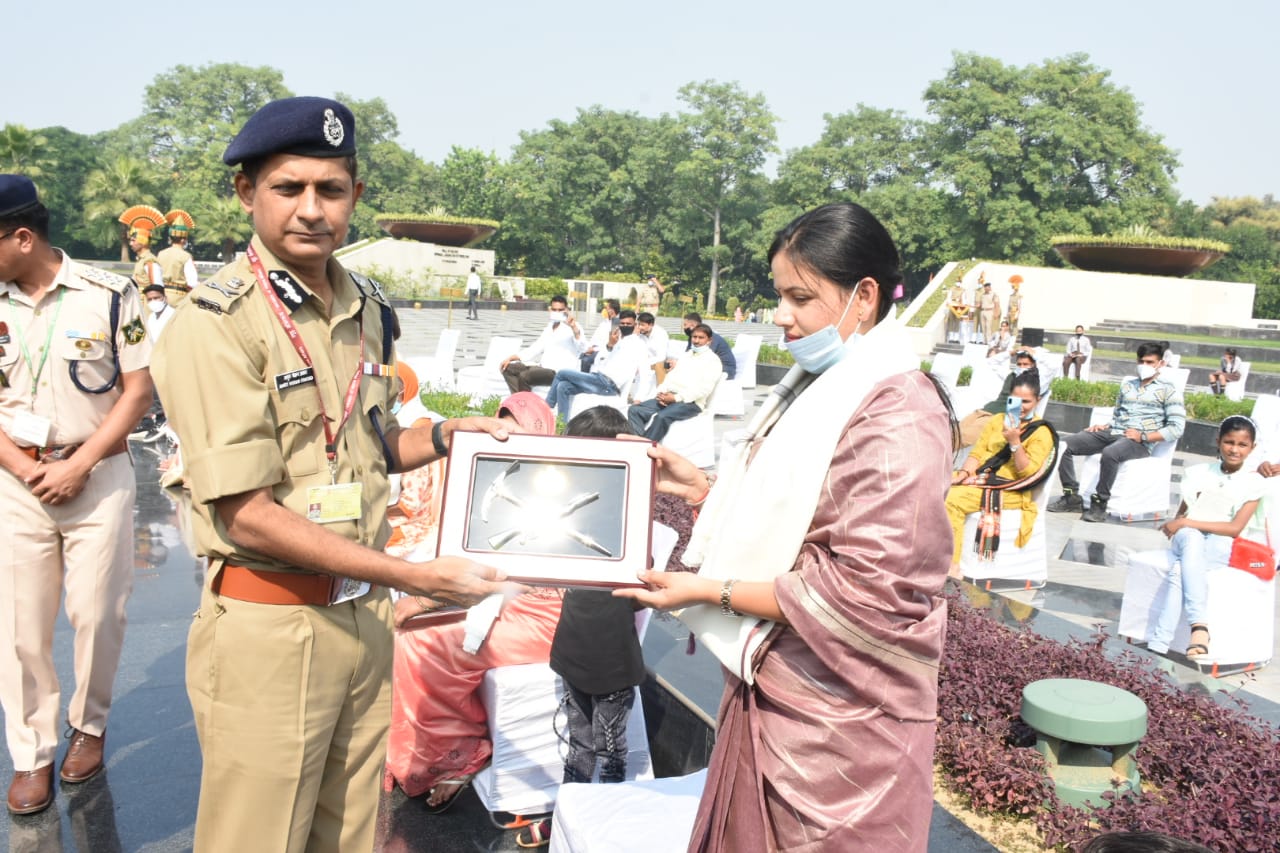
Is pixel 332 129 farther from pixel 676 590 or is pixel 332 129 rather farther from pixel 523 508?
pixel 676 590

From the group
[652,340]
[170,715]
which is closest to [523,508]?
[170,715]

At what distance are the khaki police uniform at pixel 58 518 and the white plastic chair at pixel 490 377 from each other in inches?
341

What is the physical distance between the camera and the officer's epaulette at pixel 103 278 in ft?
11.0

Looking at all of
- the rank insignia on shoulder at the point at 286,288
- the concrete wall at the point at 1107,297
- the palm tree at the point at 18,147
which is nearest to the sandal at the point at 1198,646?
the rank insignia on shoulder at the point at 286,288

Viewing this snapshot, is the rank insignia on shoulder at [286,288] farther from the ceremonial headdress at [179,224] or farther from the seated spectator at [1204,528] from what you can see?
the ceremonial headdress at [179,224]

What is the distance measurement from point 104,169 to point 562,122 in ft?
83.5

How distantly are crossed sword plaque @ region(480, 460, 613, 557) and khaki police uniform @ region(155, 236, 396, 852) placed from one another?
303 mm

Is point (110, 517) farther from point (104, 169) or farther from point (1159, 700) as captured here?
point (104, 169)

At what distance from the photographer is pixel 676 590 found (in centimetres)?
197

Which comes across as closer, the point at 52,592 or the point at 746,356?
the point at 52,592

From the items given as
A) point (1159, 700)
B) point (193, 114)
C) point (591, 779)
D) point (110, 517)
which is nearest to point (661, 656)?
point (591, 779)

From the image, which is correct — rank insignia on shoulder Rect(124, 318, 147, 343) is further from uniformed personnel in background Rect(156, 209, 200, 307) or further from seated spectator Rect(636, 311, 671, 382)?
uniformed personnel in background Rect(156, 209, 200, 307)

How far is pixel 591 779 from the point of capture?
10.7 ft

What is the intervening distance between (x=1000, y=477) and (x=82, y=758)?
5.52 m
